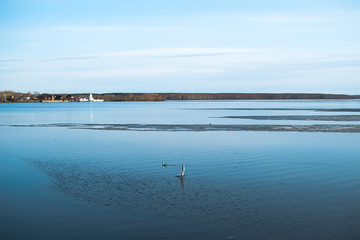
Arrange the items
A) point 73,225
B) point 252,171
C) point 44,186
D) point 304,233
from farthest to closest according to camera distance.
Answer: point 252,171 < point 44,186 < point 73,225 < point 304,233

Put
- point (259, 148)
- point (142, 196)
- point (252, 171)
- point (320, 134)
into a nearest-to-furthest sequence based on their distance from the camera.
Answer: point (142, 196), point (252, 171), point (259, 148), point (320, 134)

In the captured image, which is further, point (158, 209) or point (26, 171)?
point (26, 171)

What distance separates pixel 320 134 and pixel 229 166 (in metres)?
11.5

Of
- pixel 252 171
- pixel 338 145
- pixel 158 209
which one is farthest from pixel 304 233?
pixel 338 145

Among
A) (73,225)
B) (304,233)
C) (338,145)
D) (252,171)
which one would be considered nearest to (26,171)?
(73,225)

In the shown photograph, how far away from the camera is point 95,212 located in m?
8.72

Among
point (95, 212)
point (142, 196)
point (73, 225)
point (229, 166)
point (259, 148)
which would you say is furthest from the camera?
point (259, 148)

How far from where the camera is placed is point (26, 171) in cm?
1348

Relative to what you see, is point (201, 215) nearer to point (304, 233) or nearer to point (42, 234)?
point (304, 233)

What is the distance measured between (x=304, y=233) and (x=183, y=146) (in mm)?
12110

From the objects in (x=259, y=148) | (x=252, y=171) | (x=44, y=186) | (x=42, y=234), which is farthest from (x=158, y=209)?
(x=259, y=148)

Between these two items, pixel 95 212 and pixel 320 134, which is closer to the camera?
pixel 95 212

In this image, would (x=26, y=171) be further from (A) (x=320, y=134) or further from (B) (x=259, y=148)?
(A) (x=320, y=134)

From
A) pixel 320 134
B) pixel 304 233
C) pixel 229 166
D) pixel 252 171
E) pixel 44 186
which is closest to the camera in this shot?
pixel 304 233
